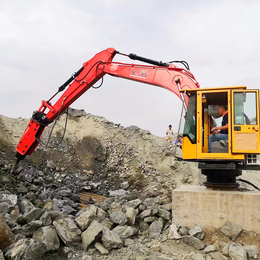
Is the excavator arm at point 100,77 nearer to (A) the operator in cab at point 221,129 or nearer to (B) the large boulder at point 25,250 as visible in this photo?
(A) the operator in cab at point 221,129

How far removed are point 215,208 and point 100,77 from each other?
463 centimetres

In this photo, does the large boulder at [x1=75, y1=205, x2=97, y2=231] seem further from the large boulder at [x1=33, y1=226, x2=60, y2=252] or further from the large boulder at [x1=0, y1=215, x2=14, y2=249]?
the large boulder at [x1=0, y1=215, x2=14, y2=249]

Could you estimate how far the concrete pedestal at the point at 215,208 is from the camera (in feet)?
15.7

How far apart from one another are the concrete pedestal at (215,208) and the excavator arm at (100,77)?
1.98 metres

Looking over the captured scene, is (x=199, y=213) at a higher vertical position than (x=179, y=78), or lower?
lower

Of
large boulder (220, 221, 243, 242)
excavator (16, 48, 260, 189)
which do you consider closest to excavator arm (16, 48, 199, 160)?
excavator (16, 48, 260, 189)

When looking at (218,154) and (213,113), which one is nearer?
(218,154)

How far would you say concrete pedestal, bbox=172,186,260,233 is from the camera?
479cm

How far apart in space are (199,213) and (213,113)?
2.07 meters

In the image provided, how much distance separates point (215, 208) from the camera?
4934 mm

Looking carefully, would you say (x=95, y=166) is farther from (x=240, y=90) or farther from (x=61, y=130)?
(x=240, y=90)

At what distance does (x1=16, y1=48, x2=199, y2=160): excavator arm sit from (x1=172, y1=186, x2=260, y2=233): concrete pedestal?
198 cm

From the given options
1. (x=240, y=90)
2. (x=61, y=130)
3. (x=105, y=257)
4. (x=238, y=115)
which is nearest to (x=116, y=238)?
(x=105, y=257)

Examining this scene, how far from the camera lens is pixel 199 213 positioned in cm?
499
